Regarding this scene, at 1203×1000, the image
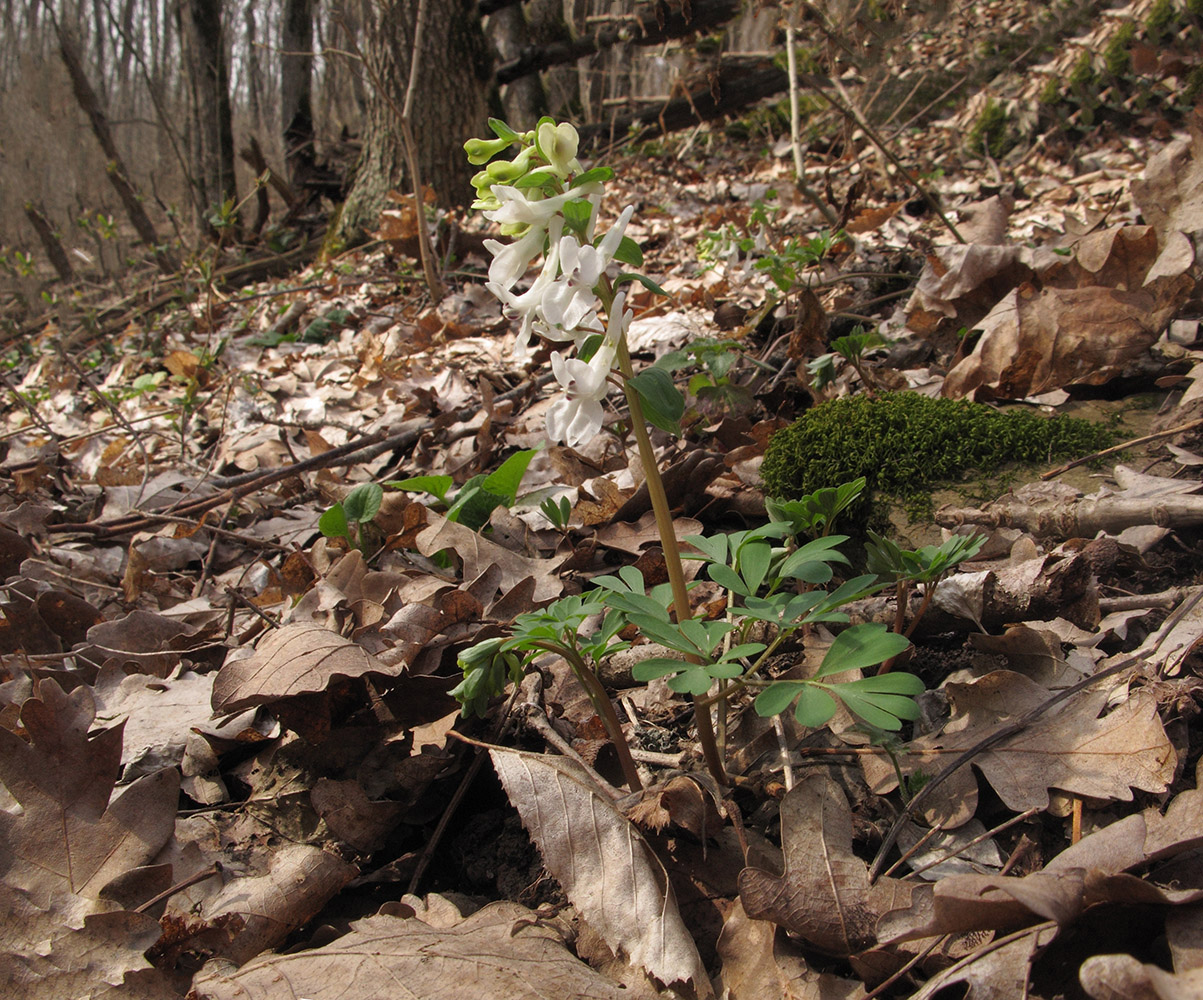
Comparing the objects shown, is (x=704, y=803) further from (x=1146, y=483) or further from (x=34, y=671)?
(x=34, y=671)

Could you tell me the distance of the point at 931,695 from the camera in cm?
155

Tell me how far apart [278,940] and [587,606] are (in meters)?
0.80

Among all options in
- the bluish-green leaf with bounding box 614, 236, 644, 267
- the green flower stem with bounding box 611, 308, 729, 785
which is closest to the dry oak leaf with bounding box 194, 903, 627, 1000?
the green flower stem with bounding box 611, 308, 729, 785

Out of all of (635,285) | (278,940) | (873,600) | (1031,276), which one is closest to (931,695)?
(873,600)

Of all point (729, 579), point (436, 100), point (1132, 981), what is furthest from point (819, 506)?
point (436, 100)

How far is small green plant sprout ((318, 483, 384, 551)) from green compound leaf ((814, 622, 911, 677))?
5.09 feet

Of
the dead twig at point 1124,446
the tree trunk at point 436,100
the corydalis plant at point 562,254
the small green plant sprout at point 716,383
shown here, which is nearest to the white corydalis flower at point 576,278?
the corydalis plant at point 562,254

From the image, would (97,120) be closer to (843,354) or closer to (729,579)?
(843,354)

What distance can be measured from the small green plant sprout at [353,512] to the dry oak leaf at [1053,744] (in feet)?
5.41

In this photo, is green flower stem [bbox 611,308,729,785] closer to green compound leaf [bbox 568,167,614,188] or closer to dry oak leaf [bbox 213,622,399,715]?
green compound leaf [bbox 568,167,614,188]

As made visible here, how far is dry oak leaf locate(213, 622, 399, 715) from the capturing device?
1.54 meters

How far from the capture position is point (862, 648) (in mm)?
1180

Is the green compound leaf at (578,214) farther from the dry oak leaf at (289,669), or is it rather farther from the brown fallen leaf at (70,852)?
the brown fallen leaf at (70,852)

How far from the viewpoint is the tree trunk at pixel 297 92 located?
1012cm
